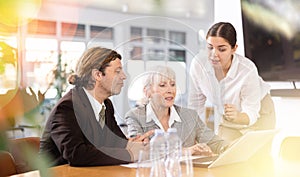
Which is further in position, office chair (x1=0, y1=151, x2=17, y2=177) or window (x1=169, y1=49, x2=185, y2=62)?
window (x1=169, y1=49, x2=185, y2=62)

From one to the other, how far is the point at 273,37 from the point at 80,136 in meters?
1.48

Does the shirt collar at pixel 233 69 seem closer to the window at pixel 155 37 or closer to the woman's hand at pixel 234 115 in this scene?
the woman's hand at pixel 234 115

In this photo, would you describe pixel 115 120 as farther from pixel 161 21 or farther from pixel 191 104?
pixel 161 21

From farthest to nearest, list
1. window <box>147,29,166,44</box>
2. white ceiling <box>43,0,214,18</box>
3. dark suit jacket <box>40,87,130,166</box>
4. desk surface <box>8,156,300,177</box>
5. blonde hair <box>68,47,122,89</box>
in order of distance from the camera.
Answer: white ceiling <box>43,0,214,18</box> < window <box>147,29,166,44</box> < blonde hair <box>68,47,122,89</box> < dark suit jacket <box>40,87,130,166</box> < desk surface <box>8,156,300,177</box>

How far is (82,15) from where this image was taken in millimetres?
3139

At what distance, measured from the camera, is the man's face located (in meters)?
1.85

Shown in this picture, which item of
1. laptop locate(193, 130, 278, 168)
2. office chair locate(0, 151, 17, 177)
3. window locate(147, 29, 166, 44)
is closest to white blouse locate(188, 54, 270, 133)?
window locate(147, 29, 166, 44)

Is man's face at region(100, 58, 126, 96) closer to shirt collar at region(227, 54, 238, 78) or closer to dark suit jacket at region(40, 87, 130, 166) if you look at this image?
dark suit jacket at region(40, 87, 130, 166)

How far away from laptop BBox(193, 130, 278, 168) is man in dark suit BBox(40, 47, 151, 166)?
0.90 feet

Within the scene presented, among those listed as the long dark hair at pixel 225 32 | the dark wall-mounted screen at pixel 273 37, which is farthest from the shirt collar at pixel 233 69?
the dark wall-mounted screen at pixel 273 37

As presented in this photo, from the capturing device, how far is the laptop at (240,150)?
1278 mm

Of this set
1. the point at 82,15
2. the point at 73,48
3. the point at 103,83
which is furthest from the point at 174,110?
the point at 82,15

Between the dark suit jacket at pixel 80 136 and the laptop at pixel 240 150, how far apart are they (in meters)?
→ 0.29

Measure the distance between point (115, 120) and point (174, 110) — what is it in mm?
299
